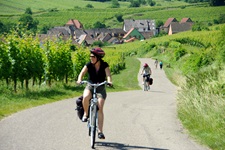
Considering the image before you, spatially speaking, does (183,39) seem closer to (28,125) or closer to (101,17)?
(28,125)

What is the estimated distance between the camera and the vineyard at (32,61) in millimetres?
22297

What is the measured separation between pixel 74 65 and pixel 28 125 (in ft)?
72.0

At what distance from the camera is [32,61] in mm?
24172

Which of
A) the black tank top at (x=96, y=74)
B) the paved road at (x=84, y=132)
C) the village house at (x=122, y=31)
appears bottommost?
the village house at (x=122, y=31)

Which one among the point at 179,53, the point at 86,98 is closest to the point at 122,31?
the point at 179,53

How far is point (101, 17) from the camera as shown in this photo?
19675 cm

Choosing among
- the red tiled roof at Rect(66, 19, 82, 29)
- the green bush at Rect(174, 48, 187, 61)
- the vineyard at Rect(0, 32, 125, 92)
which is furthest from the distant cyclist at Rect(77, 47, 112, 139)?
the red tiled roof at Rect(66, 19, 82, 29)

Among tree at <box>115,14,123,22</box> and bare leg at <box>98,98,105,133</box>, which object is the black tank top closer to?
bare leg at <box>98,98,105,133</box>

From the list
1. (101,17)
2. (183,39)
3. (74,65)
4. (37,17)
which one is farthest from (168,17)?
(74,65)

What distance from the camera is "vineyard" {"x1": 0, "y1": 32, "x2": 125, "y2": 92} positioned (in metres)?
22.3

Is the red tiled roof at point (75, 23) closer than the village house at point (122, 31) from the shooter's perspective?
No

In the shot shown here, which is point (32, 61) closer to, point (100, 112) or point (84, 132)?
point (84, 132)

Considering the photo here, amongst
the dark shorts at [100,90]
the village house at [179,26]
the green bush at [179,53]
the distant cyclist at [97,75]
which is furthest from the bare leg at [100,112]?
the village house at [179,26]

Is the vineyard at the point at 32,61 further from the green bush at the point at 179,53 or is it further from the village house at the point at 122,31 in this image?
the village house at the point at 122,31
